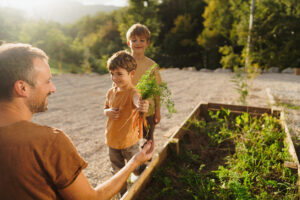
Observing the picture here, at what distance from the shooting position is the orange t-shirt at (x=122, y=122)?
2.00 m

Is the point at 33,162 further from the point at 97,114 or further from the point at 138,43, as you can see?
the point at 97,114

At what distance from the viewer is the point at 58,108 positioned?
6316mm

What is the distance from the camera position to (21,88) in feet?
2.91

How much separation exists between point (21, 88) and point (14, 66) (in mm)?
99

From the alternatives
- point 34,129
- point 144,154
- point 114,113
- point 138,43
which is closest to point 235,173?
point 144,154

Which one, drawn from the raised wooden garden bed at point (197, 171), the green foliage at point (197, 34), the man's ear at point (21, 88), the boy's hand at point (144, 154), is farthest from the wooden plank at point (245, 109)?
the man's ear at point (21, 88)

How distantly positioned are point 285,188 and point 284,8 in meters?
13.6

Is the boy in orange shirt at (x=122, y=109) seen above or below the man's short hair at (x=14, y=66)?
below

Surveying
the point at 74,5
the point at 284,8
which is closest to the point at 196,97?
the point at 284,8

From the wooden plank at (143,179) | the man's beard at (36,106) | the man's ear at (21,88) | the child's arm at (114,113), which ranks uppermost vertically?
the man's ear at (21,88)

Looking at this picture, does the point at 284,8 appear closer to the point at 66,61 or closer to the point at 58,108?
the point at 58,108

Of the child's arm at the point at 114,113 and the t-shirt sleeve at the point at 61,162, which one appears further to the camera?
the child's arm at the point at 114,113

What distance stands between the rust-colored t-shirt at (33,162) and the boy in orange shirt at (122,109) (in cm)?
102

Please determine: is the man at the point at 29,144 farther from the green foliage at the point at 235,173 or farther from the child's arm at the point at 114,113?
the green foliage at the point at 235,173
